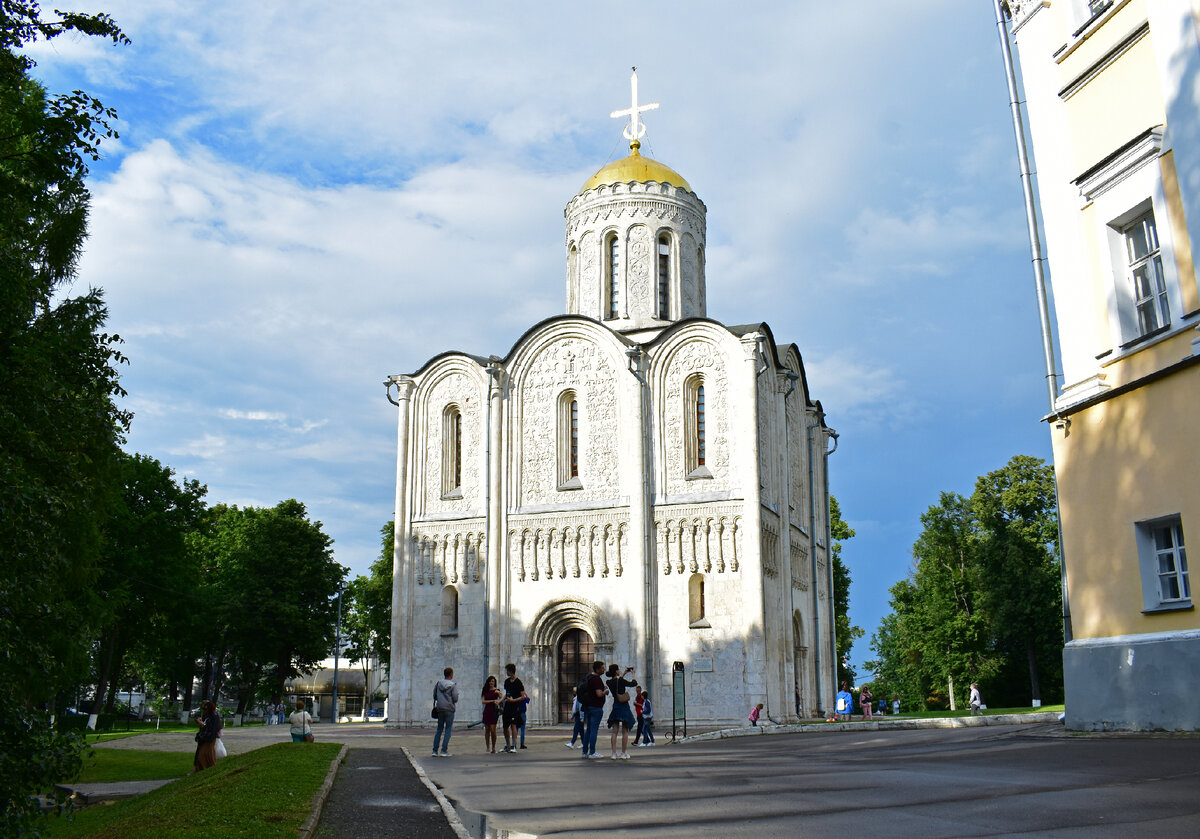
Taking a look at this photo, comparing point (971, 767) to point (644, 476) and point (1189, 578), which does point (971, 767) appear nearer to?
point (1189, 578)

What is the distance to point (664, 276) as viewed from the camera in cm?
3438

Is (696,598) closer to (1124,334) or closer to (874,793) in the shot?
(1124,334)

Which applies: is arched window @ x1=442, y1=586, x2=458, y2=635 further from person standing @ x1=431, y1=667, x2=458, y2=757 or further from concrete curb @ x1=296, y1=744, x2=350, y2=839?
concrete curb @ x1=296, y1=744, x2=350, y2=839

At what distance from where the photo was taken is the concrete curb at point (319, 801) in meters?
7.53

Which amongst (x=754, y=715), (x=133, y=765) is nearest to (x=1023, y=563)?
(x=754, y=715)

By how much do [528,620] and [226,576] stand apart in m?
Result: 21.1

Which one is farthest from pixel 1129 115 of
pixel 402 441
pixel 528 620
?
pixel 402 441

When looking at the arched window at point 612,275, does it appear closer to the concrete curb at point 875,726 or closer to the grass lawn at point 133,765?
the concrete curb at point 875,726

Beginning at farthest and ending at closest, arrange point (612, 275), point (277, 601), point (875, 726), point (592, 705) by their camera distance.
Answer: point (277, 601)
point (612, 275)
point (875, 726)
point (592, 705)

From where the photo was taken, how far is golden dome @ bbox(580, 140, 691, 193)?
114 ft

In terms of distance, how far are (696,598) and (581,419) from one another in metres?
6.48

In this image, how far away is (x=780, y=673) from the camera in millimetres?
28641

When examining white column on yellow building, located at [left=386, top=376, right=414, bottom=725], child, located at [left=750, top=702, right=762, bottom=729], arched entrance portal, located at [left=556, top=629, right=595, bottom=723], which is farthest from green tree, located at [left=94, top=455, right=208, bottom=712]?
child, located at [left=750, top=702, right=762, bottom=729]

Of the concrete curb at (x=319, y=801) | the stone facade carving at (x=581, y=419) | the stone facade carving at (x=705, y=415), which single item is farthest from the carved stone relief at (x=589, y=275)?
the concrete curb at (x=319, y=801)
